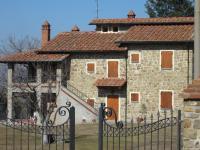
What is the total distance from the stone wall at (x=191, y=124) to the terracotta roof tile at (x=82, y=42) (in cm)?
2953

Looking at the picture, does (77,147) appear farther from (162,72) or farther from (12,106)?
(12,106)

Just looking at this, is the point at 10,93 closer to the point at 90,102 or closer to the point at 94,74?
the point at 90,102

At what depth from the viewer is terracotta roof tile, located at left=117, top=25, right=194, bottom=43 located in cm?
3709

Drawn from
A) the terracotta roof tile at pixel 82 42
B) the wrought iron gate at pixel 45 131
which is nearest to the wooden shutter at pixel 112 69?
the terracotta roof tile at pixel 82 42

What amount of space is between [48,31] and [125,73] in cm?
994

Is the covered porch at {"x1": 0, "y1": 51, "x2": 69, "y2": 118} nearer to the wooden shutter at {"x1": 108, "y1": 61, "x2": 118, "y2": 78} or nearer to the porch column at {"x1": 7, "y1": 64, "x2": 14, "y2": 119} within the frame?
the porch column at {"x1": 7, "y1": 64, "x2": 14, "y2": 119}

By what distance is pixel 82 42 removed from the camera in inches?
1642

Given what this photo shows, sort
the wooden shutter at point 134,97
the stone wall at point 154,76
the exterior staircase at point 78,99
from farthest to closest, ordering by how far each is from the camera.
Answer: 1. the wooden shutter at point 134,97
2. the exterior staircase at point 78,99
3. the stone wall at point 154,76

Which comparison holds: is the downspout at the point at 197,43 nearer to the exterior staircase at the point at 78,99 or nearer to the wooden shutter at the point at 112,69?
the exterior staircase at the point at 78,99

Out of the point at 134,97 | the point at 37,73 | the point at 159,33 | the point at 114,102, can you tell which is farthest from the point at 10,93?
the point at 159,33

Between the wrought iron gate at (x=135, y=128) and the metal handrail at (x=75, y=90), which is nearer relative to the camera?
the wrought iron gate at (x=135, y=128)

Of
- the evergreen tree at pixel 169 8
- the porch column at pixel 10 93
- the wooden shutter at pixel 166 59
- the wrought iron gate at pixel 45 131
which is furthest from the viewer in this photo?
the evergreen tree at pixel 169 8

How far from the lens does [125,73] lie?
39.2m

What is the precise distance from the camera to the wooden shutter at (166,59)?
122 ft
